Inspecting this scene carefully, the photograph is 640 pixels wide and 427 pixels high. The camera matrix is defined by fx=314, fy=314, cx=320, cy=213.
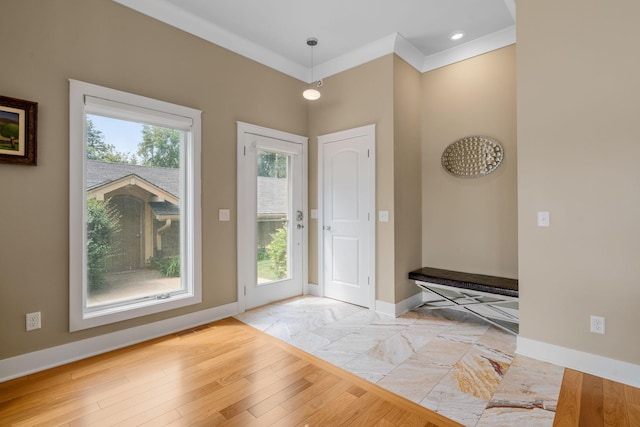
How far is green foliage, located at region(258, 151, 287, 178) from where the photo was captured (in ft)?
12.6

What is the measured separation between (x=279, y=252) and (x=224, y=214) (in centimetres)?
96

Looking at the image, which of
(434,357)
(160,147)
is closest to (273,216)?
(160,147)

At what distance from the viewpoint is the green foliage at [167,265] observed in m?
3.03

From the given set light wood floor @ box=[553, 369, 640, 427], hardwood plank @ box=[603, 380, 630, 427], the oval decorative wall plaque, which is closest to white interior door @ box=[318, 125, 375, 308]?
the oval decorative wall plaque

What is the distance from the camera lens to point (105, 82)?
2617 mm

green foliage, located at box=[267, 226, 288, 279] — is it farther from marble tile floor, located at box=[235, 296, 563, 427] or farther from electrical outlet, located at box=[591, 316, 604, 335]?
electrical outlet, located at box=[591, 316, 604, 335]

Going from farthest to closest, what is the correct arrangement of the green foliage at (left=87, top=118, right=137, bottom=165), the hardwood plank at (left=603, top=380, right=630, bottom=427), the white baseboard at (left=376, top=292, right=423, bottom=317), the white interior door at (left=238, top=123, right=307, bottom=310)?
the white interior door at (left=238, top=123, right=307, bottom=310) < the white baseboard at (left=376, top=292, right=423, bottom=317) < the green foliage at (left=87, top=118, right=137, bottom=165) < the hardwood plank at (left=603, top=380, right=630, bottom=427)

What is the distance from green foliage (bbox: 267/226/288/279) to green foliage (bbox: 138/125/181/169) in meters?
1.46

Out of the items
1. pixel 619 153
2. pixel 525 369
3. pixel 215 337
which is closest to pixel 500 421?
pixel 525 369

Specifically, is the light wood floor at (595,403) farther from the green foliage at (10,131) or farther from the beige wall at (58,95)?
the green foliage at (10,131)

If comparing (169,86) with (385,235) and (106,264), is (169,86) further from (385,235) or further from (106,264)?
(385,235)

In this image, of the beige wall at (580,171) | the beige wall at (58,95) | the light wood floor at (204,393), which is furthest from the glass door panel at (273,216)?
the beige wall at (580,171)

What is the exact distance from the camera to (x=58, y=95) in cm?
239

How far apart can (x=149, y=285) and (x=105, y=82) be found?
1.82 meters
